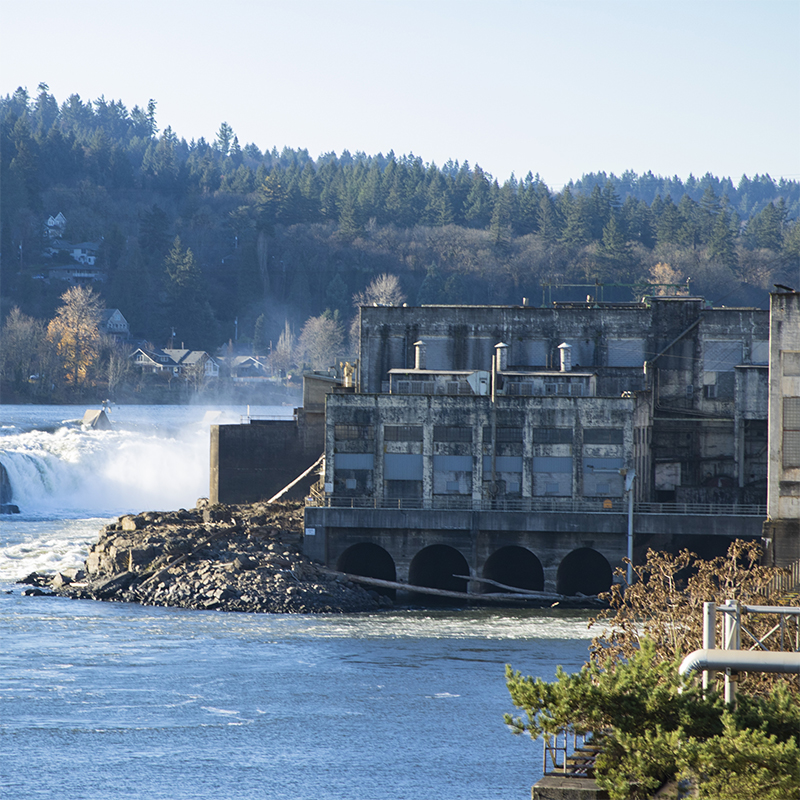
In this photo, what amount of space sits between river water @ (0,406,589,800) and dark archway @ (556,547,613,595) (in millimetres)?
5398

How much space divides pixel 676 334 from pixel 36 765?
47271mm

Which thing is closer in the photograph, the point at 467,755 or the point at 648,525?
the point at 467,755

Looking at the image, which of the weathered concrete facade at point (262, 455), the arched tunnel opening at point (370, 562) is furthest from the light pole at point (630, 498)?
the weathered concrete facade at point (262, 455)

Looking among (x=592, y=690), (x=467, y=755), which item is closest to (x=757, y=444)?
(x=467, y=755)

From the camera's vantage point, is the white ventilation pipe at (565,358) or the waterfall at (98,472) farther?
the waterfall at (98,472)

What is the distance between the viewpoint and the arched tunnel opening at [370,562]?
61.7 meters

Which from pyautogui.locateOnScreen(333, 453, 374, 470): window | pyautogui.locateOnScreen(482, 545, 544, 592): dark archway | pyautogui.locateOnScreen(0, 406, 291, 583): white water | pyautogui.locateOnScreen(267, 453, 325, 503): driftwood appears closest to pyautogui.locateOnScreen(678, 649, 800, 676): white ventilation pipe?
pyautogui.locateOnScreen(333, 453, 374, 470): window

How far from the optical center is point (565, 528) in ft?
192

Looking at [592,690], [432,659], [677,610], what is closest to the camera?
[592,690]

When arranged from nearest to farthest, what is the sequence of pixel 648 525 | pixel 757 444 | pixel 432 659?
pixel 432 659
pixel 648 525
pixel 757 444

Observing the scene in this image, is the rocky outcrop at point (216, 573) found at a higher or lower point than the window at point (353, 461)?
lower

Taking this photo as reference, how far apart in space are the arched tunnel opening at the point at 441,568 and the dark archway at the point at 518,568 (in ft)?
5.14

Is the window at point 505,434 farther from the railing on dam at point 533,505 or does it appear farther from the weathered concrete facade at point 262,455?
the weathered concrete facade at point 262,455

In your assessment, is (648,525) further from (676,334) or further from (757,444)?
(676,334)
